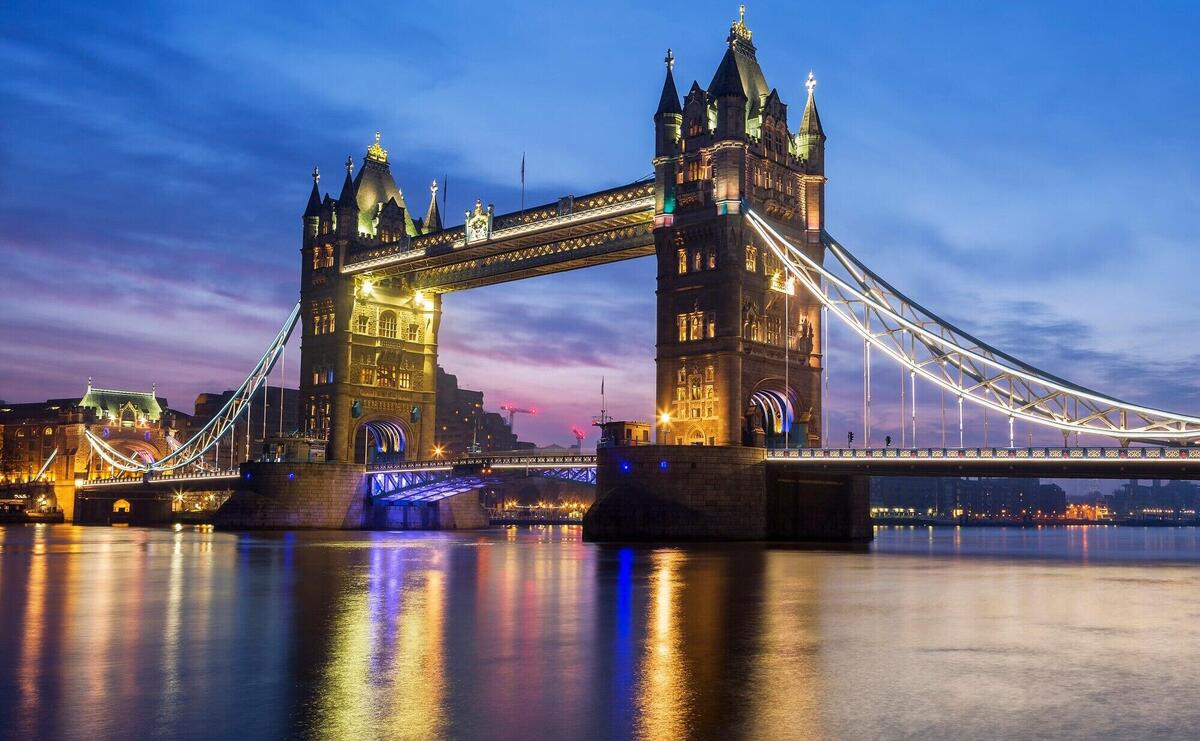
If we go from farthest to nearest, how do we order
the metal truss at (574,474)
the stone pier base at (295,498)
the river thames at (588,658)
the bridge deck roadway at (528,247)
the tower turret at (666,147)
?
the stone pier base at (295,498)
the metal truss at (574,474)
the bridge deck roadway at (528,247)
the tower turret at (666,147)
the river thames at (588,658)

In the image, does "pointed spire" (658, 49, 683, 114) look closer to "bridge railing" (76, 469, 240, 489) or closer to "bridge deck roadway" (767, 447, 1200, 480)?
"bridge deck roadway" (767, 447, 1200, 480)

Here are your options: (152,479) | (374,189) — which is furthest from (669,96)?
(152,479)

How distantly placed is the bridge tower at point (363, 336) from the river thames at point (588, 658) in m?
67.5

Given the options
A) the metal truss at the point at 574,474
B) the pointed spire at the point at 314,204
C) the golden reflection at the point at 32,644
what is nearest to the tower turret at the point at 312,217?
the pointed spire at the point at 314,204

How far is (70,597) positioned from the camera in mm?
29844

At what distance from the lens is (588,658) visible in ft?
62.3

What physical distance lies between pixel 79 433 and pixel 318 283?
63.7 metres

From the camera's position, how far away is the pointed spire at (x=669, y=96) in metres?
78.8

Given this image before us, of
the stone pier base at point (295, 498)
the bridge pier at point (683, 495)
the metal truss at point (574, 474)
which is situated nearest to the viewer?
the bridge pier at point (683, 495)

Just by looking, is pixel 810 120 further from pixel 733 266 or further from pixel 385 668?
pixel 385 668

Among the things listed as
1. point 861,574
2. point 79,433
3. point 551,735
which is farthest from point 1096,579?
point 79,433

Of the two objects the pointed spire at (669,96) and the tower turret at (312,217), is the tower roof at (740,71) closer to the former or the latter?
the pointed spire at (669,96)

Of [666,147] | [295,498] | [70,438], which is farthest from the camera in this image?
[70,438]

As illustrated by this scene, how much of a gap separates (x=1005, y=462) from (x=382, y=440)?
212 feet
